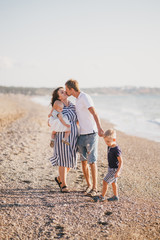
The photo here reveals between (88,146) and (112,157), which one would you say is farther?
(88,146)

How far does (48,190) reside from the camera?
409cm

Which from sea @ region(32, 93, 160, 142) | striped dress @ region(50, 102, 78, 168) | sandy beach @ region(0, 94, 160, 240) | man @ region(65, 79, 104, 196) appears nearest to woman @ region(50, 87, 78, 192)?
striped dress @ region(50, 102, 78, 168)

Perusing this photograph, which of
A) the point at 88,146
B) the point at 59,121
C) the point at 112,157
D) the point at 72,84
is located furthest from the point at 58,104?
the point at 112,157

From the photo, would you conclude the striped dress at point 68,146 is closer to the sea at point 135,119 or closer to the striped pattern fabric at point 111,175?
the striped pattern fabric at point 111,175

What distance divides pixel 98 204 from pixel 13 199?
1334mm

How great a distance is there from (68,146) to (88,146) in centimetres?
34

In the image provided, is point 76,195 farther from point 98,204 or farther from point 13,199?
point 13,199

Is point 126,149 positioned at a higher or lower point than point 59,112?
lower

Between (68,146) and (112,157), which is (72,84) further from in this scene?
(112,157)

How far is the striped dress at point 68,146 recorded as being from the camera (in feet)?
12.4

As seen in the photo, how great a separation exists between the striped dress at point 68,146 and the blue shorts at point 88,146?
0.39 feet

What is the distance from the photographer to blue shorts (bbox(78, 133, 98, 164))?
12.1 ft

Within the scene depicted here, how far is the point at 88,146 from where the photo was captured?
3.69m

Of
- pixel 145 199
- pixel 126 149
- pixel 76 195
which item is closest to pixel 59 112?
pixel 76 195
